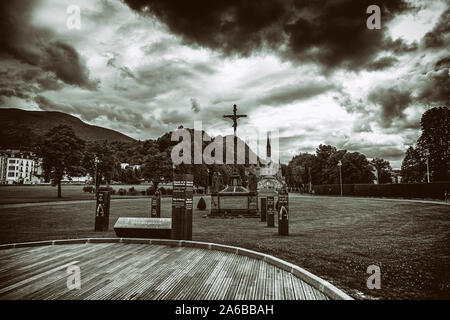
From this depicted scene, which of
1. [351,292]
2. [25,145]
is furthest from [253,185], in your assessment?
[25,145]

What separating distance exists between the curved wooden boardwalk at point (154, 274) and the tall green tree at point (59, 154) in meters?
35.3

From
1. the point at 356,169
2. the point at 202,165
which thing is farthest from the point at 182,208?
the point at 356,169

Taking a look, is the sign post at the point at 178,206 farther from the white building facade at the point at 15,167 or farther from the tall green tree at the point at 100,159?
the white building facade at the point at 15,167

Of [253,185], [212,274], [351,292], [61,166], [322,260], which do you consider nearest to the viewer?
[351,292]

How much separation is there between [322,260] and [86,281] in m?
5.65

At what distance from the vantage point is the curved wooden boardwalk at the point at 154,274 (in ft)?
15.9

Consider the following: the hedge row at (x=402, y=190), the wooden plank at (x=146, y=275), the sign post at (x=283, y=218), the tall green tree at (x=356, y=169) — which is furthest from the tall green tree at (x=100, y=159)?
the tall green tree at (x=356, y=169)

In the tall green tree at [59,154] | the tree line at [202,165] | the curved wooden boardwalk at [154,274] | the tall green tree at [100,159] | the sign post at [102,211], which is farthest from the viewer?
the tall green tree at [100,159]

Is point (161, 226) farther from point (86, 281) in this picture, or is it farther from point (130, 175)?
point (130, 175)

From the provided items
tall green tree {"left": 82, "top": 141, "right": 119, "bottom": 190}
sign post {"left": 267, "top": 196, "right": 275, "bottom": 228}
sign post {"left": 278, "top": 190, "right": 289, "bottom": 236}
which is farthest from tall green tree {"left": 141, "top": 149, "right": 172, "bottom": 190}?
sign post {"left": 278, "top": 190, "right": 289, "bottom": 236}

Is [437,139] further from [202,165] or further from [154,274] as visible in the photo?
[154,274]

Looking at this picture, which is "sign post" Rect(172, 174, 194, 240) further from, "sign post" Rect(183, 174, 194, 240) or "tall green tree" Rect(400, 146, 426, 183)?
"tall green tree" Rect(400, 146, 426, 183)

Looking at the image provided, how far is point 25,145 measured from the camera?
151 m

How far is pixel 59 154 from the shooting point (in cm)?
3931
